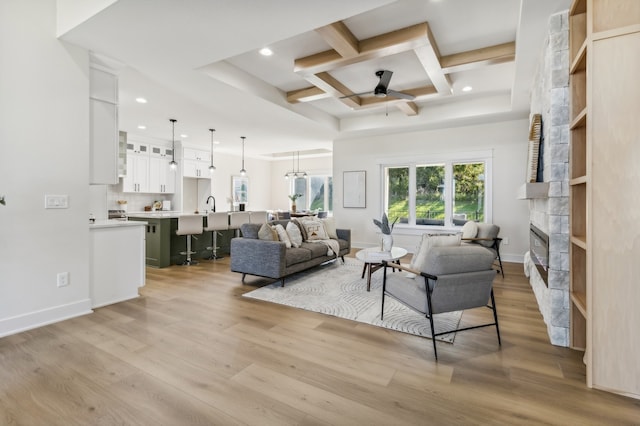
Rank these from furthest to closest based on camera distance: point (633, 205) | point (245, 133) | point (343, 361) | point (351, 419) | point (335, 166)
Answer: point (335, 166), point (245, 133), point (343, 361), point (633, 205), point (351, 419)

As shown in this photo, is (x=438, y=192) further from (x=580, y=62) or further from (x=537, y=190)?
(x=580, y=62)

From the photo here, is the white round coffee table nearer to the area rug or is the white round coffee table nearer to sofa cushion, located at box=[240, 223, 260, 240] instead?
the area rug

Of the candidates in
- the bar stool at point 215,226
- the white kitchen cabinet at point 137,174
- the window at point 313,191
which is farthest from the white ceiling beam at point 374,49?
the window at point 313,191

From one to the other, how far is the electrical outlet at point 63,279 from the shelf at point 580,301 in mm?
4460

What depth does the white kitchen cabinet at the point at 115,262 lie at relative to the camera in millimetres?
3439

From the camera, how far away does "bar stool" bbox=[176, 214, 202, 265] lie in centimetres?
558

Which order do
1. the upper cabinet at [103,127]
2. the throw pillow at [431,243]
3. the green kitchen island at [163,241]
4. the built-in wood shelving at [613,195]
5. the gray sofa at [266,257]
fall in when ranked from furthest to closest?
the green kitchen island at [163,241] < the gray sofa at [266,257] < the upper cabinet at [103,127] < the throw pillow at [431,243] < the built-in wood shelving at [613,195]

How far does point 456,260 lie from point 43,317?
378cm

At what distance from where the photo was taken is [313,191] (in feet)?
37.7

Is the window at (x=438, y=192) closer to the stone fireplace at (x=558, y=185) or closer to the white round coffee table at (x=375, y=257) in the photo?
the white round coffee table at (x=375, y=257)

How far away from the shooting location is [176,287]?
4293mm

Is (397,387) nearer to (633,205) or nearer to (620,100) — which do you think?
(633,205)

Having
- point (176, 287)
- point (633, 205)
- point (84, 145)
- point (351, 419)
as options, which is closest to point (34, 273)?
point (84, 145)

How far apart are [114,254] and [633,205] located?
4.62 metres
